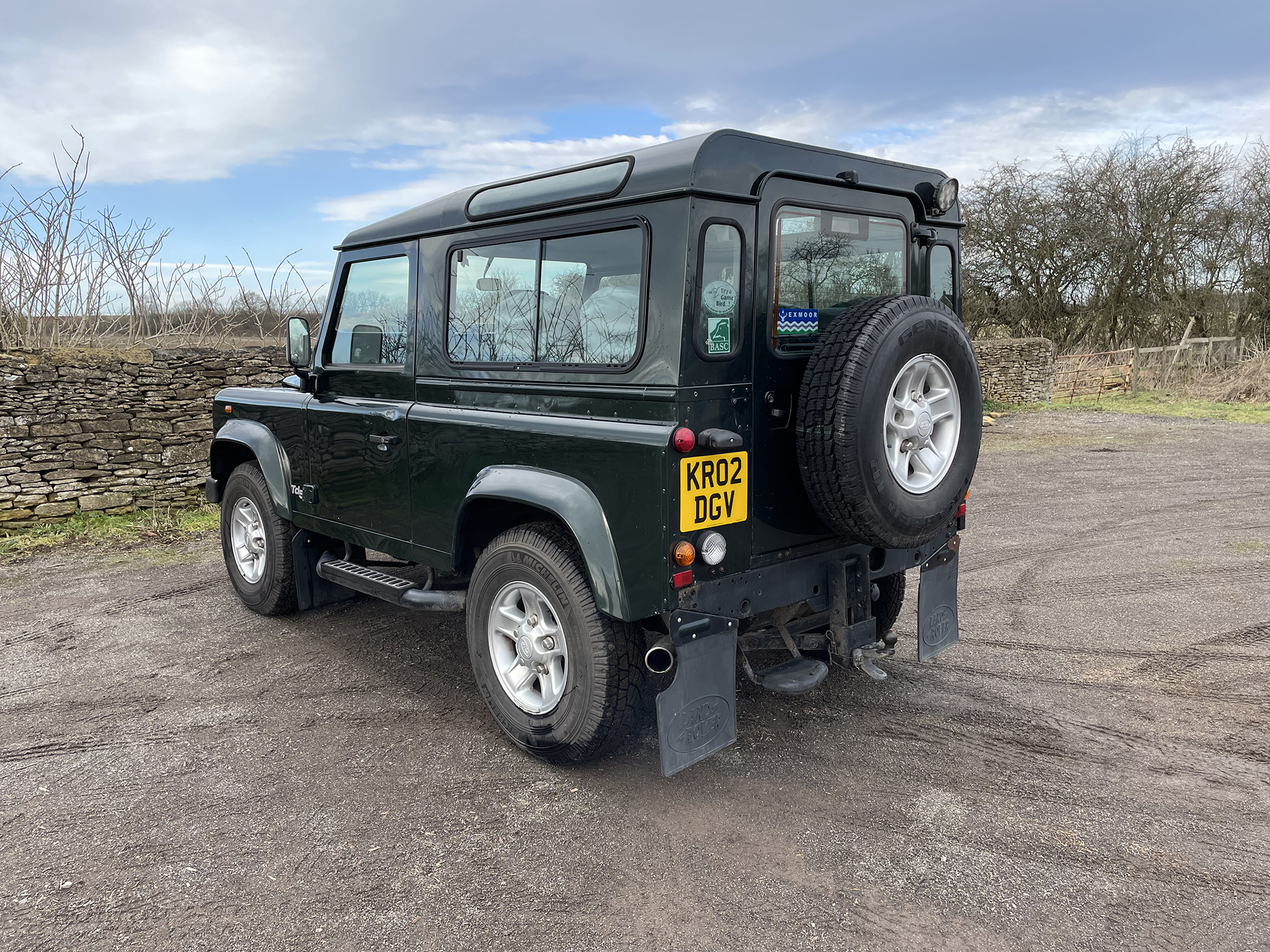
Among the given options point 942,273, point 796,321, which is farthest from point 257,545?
point 942,273

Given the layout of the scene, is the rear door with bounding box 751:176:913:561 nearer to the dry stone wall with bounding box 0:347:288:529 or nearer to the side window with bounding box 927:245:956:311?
the side window with bounding box 927:245:956:311

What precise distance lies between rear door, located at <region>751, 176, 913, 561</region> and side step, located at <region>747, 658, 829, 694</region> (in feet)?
1.61

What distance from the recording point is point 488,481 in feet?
11.3

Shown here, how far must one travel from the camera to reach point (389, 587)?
168 inches

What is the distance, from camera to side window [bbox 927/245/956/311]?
3867mm

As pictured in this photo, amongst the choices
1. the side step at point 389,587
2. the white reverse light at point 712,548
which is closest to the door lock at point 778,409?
the white reverse light at point 712,548

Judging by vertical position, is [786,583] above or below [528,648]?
above

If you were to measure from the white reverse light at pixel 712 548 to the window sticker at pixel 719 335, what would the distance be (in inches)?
24.4

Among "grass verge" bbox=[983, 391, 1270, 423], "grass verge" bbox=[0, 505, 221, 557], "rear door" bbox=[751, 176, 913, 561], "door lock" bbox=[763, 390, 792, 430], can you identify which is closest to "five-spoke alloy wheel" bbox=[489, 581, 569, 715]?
"rear door" bbox=[751, 176, 913, 561]

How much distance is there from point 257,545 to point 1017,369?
54.4 feet

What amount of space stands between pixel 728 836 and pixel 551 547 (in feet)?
3.85

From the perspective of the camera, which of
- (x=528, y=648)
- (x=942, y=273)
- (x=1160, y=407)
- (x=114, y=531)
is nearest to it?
(x=528, y=648)

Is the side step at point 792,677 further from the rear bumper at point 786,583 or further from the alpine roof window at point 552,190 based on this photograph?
the alpine roof window at point 552,190

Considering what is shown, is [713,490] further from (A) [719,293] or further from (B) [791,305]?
(B) [791,305]
